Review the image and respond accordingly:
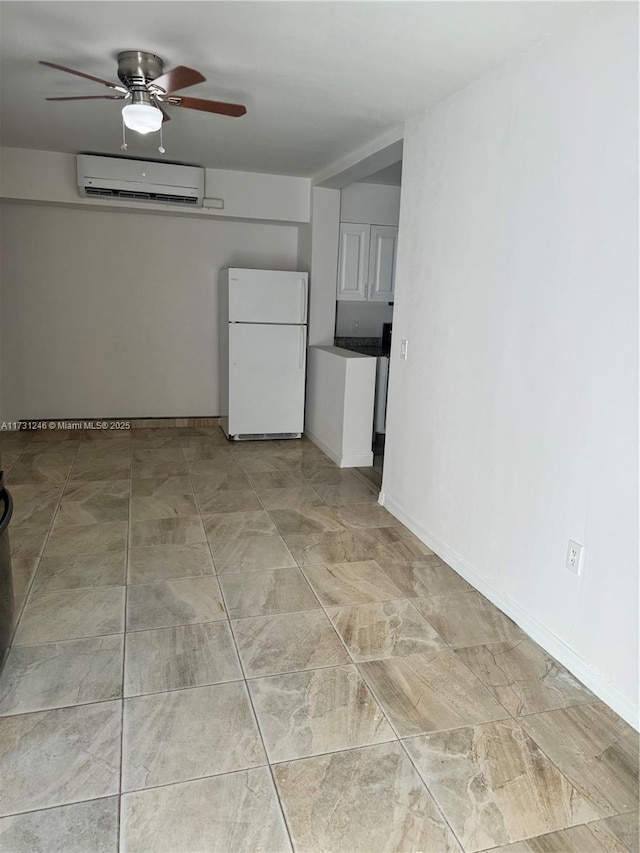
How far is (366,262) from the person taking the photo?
5.67 meters

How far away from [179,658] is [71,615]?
0.60 m

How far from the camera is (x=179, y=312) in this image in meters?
5.71

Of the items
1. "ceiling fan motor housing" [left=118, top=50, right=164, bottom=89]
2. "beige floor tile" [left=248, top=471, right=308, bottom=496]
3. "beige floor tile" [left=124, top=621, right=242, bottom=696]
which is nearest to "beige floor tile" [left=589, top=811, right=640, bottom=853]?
"beige floor tile" [left=124, top=621, right=242, bottom=696]

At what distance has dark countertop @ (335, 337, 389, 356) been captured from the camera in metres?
5.84

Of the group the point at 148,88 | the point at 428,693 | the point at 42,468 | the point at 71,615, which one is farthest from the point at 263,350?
the point at 428,693

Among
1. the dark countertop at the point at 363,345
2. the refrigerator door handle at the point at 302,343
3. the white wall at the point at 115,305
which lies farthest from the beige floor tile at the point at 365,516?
the white wall at the point at 115,305

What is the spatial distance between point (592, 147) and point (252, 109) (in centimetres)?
207

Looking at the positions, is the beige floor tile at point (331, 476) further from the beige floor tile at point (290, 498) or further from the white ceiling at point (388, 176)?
the white ceiling at point (388, 176)

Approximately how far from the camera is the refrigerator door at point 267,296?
16.8 ft

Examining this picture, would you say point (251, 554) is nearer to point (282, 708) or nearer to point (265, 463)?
point (282, 708)

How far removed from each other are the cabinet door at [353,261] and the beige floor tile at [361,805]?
4.48 meters

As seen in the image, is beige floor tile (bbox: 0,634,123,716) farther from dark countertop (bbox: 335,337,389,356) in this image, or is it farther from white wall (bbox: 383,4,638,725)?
dark countertop (bbox: 335,337,389,356)

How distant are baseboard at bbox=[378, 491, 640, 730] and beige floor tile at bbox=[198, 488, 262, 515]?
1085mm

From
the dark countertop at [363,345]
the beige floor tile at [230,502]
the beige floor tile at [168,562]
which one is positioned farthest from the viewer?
the dark countertop at [363,345]
